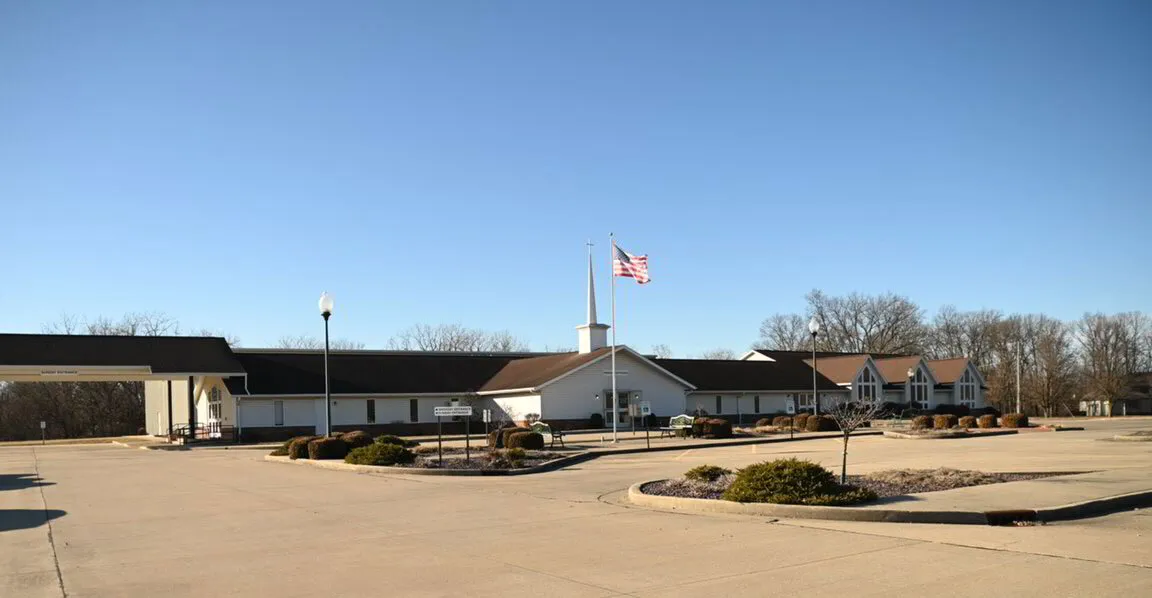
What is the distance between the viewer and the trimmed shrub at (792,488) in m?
14.4

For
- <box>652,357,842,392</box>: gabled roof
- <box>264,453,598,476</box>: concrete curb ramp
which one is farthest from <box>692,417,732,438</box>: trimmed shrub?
<box>652,357,842,392</box>: gabled roof

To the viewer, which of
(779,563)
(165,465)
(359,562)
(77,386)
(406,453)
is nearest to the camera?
(779,563)

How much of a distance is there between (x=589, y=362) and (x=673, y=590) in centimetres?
4550

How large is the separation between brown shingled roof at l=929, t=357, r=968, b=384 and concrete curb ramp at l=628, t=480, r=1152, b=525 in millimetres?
64764

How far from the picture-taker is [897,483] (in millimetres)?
17234

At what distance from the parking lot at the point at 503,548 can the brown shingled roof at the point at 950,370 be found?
58.2 metres

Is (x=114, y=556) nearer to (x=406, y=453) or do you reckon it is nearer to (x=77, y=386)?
(x=406, y=453)

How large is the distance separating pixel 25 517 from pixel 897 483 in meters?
14.9

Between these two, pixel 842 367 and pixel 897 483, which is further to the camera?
pixel 842 367

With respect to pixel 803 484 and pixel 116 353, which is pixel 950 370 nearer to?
pixel 116 353

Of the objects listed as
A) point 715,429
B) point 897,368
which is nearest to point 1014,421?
point 715,429

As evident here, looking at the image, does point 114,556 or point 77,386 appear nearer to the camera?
point 114,556

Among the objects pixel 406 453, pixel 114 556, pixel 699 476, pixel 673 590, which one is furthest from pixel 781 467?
pixel 406 453

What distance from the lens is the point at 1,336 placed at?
4984 centimetres
